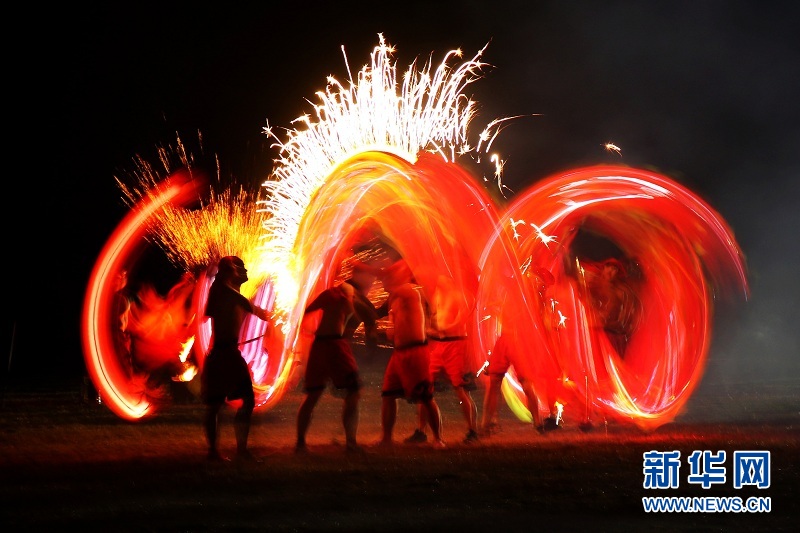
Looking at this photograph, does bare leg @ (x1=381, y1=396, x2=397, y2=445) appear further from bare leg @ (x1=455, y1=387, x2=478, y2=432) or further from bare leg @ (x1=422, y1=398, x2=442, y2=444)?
bare leg @ (x1=455, y1=387, x2=478, y2=432)

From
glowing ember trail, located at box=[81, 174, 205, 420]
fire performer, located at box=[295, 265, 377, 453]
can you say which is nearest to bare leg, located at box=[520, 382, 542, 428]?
fire performer, located at box=[295, 265, 377, 453]

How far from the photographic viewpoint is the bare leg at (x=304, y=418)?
1051 centimetres

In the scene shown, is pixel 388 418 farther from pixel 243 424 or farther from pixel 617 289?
pixel 617 289

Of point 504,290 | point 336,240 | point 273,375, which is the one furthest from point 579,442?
point 273,375

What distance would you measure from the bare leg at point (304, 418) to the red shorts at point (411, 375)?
2.29ft

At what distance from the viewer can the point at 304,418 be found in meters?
10.6

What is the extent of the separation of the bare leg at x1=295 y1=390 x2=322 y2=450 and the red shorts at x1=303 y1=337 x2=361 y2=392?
70 mm

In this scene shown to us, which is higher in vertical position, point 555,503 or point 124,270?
point 124,270

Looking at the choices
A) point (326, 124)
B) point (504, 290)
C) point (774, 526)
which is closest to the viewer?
point (774, 526)

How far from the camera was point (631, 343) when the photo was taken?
14922mm

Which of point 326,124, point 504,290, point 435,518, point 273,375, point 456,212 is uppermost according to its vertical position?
point 326,124

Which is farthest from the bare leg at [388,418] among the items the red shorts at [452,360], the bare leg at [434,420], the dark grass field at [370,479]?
the red shorts at [452,360]

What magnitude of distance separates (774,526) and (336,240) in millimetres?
8211

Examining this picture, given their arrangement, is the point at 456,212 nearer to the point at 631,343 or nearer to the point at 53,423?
the point at 631,343
